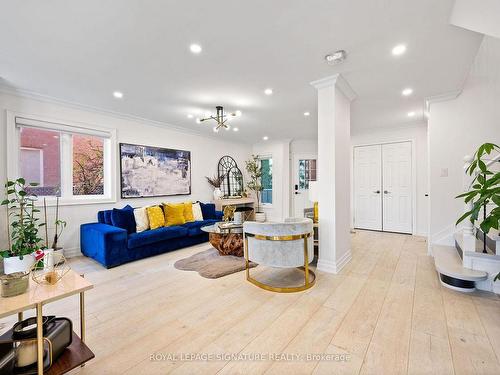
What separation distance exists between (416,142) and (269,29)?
468 cm

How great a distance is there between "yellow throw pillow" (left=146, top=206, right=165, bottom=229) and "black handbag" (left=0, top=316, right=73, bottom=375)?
2.72m

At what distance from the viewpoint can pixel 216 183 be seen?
6273 mm

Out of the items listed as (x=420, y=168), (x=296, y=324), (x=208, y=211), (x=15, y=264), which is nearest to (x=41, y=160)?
(x=15, y=264)

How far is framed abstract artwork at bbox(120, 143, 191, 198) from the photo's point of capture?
445cm

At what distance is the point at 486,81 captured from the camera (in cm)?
294

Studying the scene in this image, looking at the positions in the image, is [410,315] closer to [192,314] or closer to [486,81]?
[192,314]

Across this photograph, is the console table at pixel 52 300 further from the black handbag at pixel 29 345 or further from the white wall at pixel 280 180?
the white wall at pixel 280 180

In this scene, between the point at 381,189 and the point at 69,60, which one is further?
the point at 381,189

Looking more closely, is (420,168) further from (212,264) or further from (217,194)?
(212,264)

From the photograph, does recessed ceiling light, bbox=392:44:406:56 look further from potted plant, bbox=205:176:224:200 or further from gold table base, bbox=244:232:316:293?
potted plant, bbox=205:176:224:200

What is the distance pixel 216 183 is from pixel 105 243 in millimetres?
3372

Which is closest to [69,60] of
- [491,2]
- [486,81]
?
[491,2]

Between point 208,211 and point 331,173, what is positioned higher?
point 331,173

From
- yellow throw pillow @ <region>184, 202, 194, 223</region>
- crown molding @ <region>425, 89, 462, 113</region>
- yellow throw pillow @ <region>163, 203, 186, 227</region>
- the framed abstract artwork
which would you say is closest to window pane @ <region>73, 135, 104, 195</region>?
the framed abstract artwork
